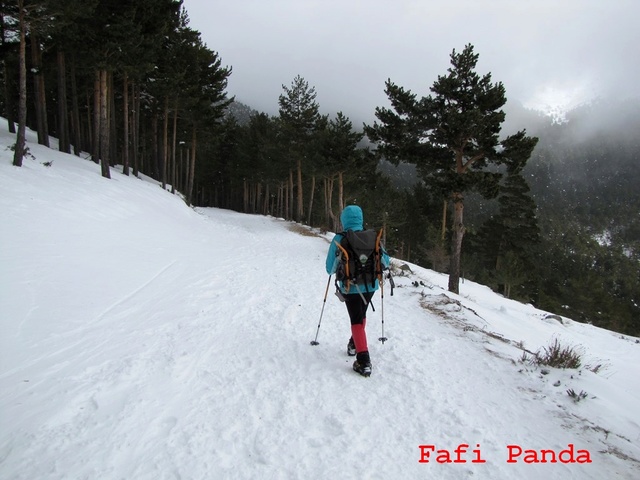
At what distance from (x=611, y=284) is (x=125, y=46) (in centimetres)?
11714

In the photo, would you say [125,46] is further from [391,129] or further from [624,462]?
[624,462]

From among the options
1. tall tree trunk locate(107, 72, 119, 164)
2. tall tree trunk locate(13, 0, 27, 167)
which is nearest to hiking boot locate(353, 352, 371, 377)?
tall tree trunk locate(13, 0, 27, 167)

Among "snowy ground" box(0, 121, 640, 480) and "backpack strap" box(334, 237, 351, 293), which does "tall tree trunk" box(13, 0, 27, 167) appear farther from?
"backpack strap" box(334, 237, 351, 293)

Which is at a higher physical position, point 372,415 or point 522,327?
point 372,415

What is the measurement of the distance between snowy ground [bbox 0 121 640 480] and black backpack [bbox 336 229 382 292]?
4.36 ft

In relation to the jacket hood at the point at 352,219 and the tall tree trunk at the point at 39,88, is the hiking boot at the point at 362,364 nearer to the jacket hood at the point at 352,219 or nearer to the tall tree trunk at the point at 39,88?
the jacket hood at the point at 352,219

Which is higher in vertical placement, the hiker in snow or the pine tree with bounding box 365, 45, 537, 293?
the pine tree with bounding box 365, 45, 537, 293

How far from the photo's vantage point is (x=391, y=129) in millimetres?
14555

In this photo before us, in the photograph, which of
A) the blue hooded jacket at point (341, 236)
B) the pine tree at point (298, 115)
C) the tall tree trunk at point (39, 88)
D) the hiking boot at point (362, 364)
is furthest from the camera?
the pine tree at point (298, 115)

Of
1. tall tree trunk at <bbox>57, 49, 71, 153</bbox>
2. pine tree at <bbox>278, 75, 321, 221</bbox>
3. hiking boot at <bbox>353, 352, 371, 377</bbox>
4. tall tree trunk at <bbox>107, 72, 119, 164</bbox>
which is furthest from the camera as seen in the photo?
pine tree at <bbox>278, 75, 321, 221</bbox>

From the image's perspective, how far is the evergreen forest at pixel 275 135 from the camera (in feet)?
42.2

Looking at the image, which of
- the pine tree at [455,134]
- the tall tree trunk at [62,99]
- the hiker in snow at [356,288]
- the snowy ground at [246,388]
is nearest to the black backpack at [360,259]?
the hiker in snow at [356,288]

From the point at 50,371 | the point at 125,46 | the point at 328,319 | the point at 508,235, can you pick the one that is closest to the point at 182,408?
the point at 50,371

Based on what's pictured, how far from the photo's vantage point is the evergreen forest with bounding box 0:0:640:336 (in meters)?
12.9
